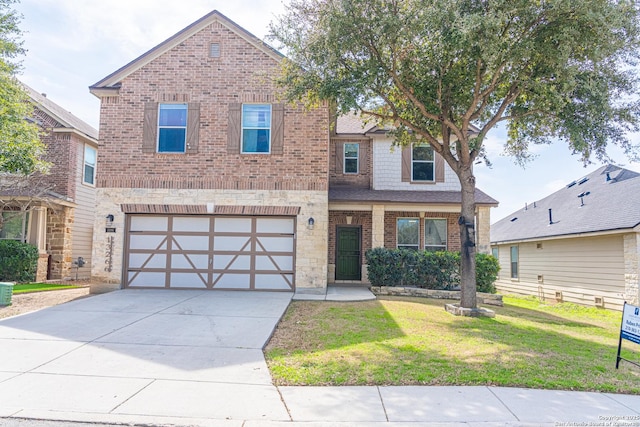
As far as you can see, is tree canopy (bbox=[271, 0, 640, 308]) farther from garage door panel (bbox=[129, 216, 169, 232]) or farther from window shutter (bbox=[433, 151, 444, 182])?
garage door panel (bbox=[129, 216, 169, 232])

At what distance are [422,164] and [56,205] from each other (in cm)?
1424

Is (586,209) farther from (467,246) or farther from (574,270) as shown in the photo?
(467,246)

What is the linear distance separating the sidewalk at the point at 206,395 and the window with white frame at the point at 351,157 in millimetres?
10502

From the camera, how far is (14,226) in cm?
1600

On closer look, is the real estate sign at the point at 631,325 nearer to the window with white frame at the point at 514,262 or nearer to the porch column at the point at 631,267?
the porch column at the point at 631,267

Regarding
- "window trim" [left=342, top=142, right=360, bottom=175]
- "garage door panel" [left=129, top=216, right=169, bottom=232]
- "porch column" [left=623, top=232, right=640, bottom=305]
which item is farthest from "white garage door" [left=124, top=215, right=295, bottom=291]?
"porch column" [left=623, top=232, right=640, bottom=305]

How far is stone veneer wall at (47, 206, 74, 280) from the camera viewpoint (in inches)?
638

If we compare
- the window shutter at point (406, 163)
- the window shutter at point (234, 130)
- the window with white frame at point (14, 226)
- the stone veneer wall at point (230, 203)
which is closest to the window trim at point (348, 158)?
the window shutter at point (406, 163)

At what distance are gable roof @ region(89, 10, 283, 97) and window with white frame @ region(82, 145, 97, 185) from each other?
6.23m

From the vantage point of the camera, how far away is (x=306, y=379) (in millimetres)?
5078

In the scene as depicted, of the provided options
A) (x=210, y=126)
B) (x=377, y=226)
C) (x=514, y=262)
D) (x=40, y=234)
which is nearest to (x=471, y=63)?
(x=377, y=226)

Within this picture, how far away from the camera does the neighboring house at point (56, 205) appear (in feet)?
51.2

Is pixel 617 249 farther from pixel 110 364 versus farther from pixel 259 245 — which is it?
pixel 110 364

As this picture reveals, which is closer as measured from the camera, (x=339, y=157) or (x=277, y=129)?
(x=277, y=129)
